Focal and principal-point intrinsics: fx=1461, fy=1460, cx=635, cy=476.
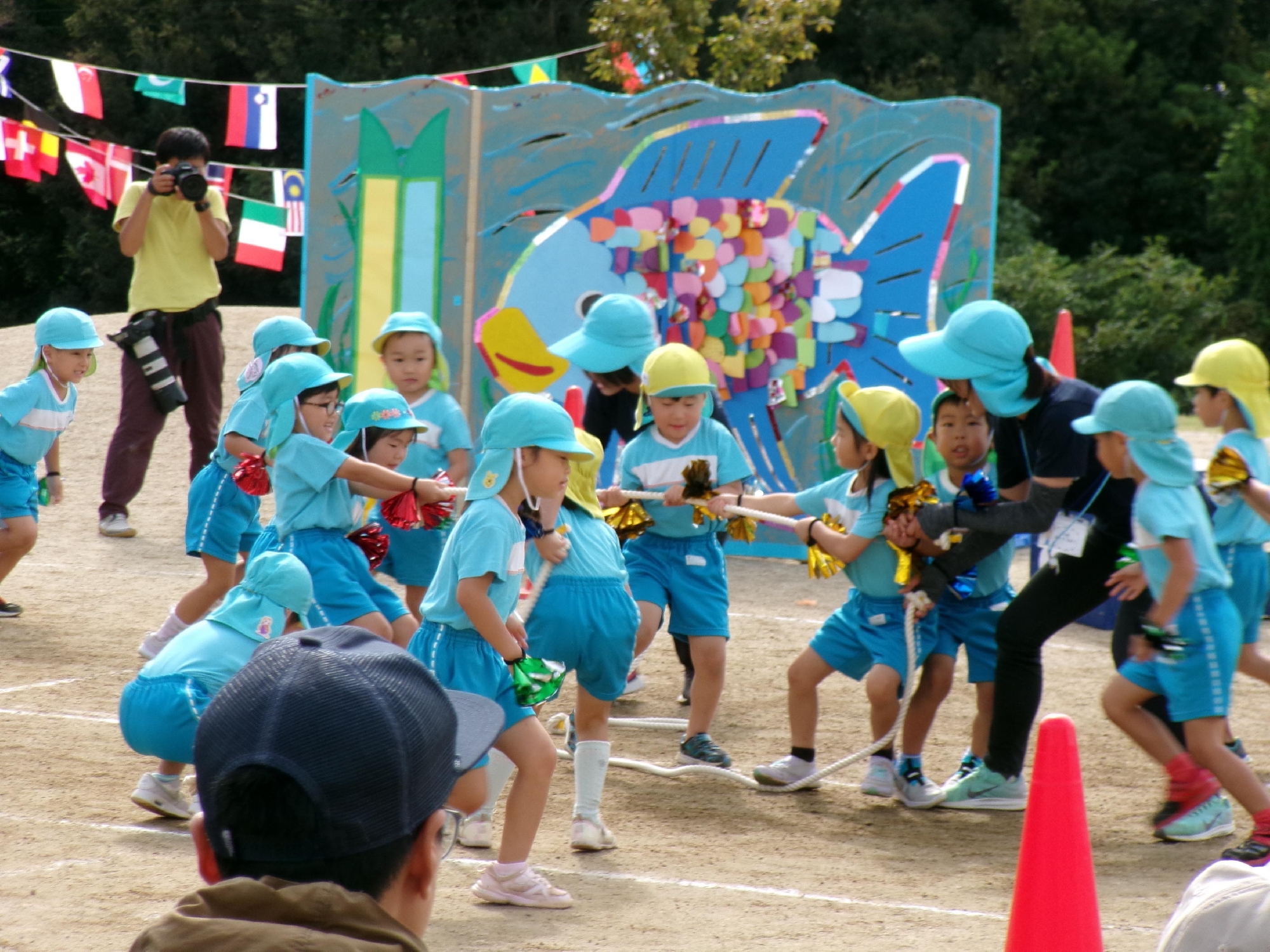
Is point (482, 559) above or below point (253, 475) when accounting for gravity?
above

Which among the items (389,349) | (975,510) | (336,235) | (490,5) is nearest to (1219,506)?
(975,510)

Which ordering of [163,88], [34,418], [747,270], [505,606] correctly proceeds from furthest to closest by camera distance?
[163,88] → [747,270] → [34,418] → [505,606]

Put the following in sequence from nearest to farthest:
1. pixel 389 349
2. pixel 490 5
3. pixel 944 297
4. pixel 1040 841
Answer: pixel 1040 841, pixel 389 349, pixel 944 297, pixel 490 5

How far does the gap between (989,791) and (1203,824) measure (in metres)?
0.74

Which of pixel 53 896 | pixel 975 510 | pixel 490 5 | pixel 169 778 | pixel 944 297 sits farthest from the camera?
pixel 490 5

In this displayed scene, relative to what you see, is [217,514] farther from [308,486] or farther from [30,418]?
[30,418]

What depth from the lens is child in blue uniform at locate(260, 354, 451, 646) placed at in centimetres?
550

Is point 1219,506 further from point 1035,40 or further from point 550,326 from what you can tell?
point 1035,40

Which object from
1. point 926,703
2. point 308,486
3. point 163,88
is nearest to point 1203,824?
point 926,703

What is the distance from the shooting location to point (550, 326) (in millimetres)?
10781

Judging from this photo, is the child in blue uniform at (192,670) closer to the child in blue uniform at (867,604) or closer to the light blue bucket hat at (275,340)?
the child in blue uniform at (867,604)

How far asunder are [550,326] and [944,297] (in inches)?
112

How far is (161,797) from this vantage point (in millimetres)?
4770

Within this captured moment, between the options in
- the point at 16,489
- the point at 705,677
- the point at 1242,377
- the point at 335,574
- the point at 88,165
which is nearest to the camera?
the point at 335,574
